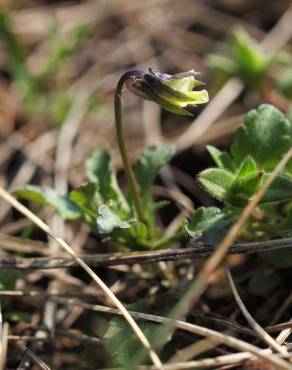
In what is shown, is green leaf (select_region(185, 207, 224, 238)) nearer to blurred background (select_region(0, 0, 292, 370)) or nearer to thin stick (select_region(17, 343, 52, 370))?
blurred background (select_region(0, 0, 292, 370))

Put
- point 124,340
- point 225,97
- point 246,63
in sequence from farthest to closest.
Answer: point 225,97, point 246,63, point 124,340

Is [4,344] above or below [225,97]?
below

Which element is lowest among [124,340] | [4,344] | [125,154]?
[4,344]

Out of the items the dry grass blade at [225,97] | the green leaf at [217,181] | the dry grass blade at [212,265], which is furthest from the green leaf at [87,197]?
the dry grass blade at [225,97]

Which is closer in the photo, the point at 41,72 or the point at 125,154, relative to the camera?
the point at 125,154

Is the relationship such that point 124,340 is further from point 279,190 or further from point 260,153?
point 260,153

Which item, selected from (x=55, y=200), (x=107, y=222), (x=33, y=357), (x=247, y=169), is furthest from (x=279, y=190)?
(x=33, y=357)

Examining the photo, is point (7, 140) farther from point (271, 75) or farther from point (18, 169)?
point (271, 75)

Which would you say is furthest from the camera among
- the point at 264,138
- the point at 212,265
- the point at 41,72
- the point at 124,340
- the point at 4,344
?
the point at 41,72
